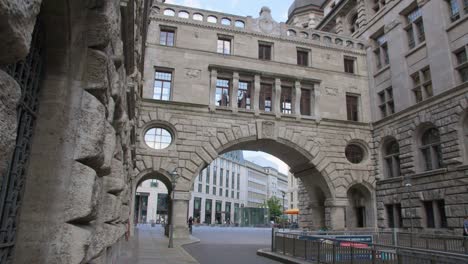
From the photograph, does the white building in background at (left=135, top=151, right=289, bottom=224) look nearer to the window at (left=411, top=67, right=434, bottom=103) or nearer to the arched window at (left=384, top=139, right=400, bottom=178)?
the arched window at (left=384, top=139, right=400, bottom=178)

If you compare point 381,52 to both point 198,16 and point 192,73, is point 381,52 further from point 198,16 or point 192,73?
point 192,73

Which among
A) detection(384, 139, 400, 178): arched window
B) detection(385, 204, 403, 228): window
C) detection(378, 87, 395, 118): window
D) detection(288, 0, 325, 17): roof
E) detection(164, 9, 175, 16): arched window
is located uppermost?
detection(288, 0, 325, 17): roof

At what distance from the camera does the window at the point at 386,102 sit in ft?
79.4

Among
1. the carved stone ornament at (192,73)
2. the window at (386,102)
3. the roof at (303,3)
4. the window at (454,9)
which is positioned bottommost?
the window at (386,102)

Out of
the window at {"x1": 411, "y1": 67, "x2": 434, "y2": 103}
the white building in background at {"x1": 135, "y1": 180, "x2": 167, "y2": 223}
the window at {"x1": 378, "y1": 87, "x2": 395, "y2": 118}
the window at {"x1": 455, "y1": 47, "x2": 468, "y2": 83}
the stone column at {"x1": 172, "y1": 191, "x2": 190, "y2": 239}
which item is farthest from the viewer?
the white building in background at {"x1": 135, "y1": 180, "x2": 167, "y2": 223}

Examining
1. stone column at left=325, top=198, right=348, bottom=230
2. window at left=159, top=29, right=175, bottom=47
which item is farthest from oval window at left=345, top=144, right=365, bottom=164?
window at left=159, top=29, right=175, bottom=47

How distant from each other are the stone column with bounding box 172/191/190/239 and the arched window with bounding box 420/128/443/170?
13584mm

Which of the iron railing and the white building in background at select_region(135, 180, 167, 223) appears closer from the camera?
the iron railing

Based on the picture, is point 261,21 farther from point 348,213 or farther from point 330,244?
point 330,244

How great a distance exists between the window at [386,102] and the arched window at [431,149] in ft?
11.7

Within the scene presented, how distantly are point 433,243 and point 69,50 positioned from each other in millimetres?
14571

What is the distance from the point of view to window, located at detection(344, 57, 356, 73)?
27.1 metres

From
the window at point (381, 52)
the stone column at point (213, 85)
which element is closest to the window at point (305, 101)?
the window at point (381, 52)

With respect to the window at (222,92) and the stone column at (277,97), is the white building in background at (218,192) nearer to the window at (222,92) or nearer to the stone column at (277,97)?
the stone column at (277,97)
